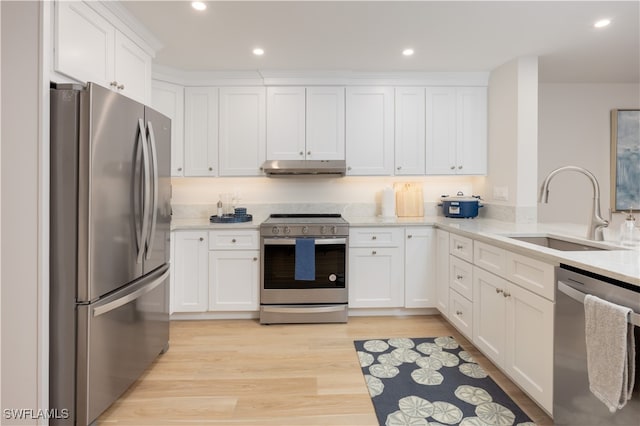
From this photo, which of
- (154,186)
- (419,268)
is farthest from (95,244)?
(419,268)

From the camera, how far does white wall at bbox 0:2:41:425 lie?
1466 mm

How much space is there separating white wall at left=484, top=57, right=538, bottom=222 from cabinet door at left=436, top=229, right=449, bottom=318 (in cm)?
71

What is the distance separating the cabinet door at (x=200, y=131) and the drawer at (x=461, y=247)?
2405mm

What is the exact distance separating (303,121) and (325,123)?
9.1 inches

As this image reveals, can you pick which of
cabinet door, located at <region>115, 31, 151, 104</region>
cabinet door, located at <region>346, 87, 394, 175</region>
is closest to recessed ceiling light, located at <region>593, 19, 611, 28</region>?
cabinet door, located at <region>346, 87, 394, 175</region>

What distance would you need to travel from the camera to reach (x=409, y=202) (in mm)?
3680

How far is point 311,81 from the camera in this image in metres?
3.36

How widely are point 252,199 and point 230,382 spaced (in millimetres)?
2054

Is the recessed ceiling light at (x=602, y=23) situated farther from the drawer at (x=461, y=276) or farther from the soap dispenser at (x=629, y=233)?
the drawer at (x=461, y=276)

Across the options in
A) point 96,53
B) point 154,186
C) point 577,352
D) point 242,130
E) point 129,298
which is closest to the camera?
point 577,352

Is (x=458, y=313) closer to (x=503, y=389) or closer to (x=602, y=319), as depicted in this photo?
(x=503, y=389)

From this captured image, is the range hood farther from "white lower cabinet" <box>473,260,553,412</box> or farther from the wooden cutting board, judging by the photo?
"white lower cabinet" <box>473,260,553,412</box>

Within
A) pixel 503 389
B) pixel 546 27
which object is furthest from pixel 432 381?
pixel 546 27

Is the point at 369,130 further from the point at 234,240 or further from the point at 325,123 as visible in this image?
the point at 234,240
